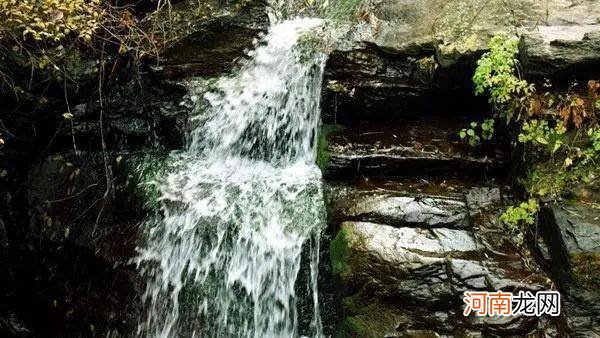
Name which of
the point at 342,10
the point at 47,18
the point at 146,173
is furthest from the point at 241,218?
the point at 342,10

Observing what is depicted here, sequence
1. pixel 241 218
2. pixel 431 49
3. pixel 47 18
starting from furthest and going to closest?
pixel 47 18, pixel 431 49, pixel 241 218

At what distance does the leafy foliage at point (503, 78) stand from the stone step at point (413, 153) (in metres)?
0.54

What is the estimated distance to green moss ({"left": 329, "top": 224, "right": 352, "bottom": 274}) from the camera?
4148 millimetres

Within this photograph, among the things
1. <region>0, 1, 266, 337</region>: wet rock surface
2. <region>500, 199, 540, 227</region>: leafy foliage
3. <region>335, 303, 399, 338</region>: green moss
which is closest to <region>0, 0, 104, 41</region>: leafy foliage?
<region>0, 1, 266, 337</region>: wet rock surface

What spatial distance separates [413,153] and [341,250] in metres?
1.44

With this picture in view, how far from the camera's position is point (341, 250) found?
166 inches

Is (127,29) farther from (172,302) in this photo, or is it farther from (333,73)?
(172,302)

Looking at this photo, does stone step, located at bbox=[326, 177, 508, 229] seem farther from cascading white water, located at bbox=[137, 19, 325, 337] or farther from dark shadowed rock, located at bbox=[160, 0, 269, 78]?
dark shadowed rock, located at bbox=[160, 0, 269, 78]

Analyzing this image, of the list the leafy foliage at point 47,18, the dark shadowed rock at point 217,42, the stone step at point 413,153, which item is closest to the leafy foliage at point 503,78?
the stone step at point 413,153

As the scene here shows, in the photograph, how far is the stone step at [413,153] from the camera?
4.80 m

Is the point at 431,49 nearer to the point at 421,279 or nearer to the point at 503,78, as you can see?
the point at 503,78

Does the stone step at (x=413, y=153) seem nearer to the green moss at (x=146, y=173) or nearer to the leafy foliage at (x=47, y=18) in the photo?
the green moss at (x=146, y=173)

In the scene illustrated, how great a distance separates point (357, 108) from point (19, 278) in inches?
188

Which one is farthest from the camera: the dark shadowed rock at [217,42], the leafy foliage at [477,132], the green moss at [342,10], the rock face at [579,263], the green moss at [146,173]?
the green moss at [342,10]
